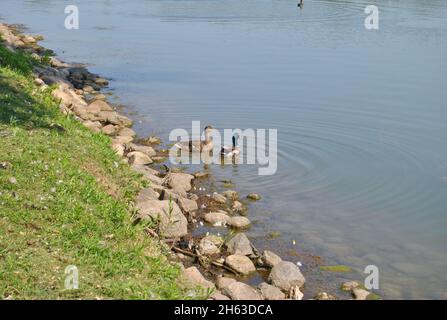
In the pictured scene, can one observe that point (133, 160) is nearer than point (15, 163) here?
No

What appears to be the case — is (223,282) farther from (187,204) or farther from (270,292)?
(187,204)

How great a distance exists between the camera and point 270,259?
1125cm

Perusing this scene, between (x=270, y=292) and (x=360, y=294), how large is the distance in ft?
4.80

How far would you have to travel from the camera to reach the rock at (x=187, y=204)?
1316cm

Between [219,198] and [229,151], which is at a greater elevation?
[229,151]

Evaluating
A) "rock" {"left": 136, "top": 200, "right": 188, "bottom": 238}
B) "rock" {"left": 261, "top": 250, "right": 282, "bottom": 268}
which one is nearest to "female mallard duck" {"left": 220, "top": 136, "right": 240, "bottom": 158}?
"rock" {"left": 136, "top": 200, "right": 188, "bottom": 238}

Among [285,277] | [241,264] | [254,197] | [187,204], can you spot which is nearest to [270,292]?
[285,277]

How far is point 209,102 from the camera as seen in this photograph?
2316cm

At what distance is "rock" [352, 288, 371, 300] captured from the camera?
34.0 ft

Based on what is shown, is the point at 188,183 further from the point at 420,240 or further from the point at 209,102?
the point at 209,102
